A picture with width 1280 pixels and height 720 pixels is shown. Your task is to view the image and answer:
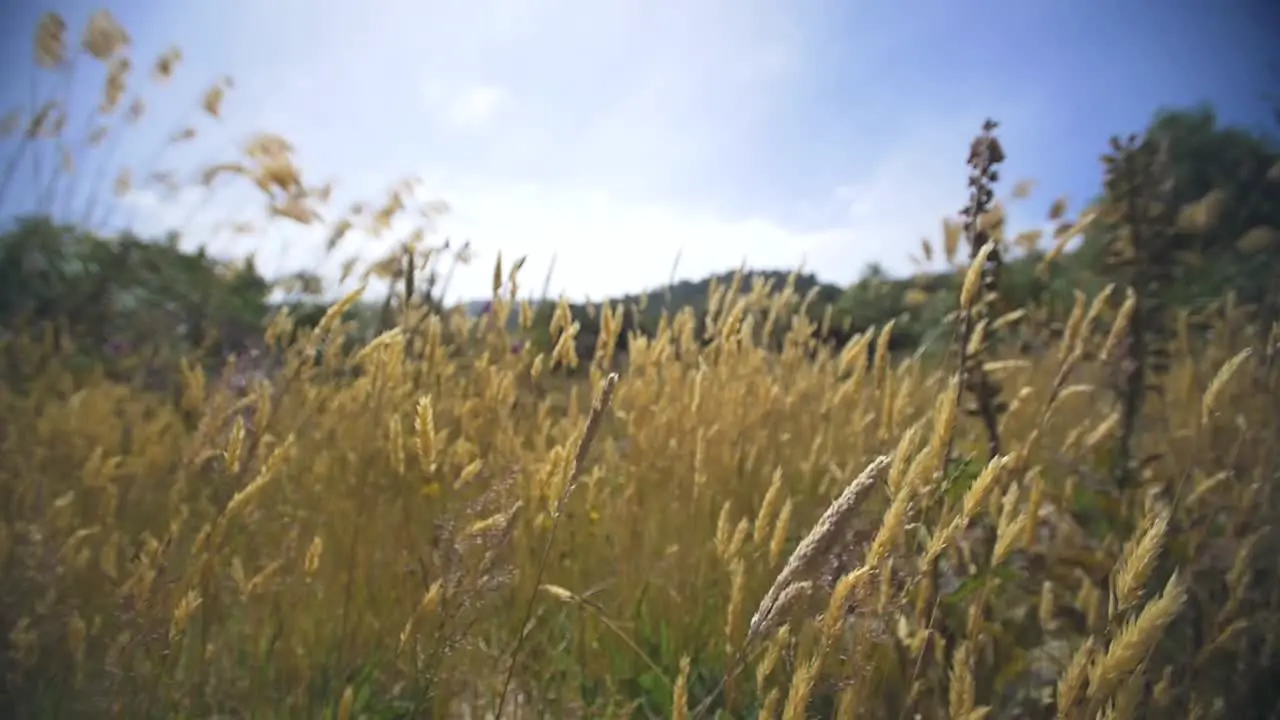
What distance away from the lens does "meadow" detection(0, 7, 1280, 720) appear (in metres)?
0.71

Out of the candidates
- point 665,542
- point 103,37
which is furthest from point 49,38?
point 665,542

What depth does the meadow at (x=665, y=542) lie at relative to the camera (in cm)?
71

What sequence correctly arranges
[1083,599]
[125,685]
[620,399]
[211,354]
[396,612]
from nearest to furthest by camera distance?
[125,685], [1083,599], [396,612], [620,399], [211,354]

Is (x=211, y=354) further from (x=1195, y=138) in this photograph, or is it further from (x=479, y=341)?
(x=1195, y=138)

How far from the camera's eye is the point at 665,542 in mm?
1367

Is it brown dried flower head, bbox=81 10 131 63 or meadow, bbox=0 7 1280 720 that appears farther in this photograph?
brown dried flower head, bbox=81 10 131 63

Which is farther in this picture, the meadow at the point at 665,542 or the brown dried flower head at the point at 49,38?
the brown dried flower head at the point at 49,38

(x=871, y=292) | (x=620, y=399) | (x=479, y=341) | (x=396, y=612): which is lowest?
(x=396, y=612)

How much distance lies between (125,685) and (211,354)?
3.31m

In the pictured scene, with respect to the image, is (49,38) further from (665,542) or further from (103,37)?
(665,542)

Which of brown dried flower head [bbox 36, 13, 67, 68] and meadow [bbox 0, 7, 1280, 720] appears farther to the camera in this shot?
brown dried flower head [bbox 36, 13, 67, 68]

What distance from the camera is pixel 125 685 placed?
2.67 ft

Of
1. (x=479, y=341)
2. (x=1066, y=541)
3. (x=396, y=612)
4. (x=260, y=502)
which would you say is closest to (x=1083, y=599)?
(x=1066, y=541)

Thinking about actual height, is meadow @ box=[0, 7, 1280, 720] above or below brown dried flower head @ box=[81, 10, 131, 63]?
below
